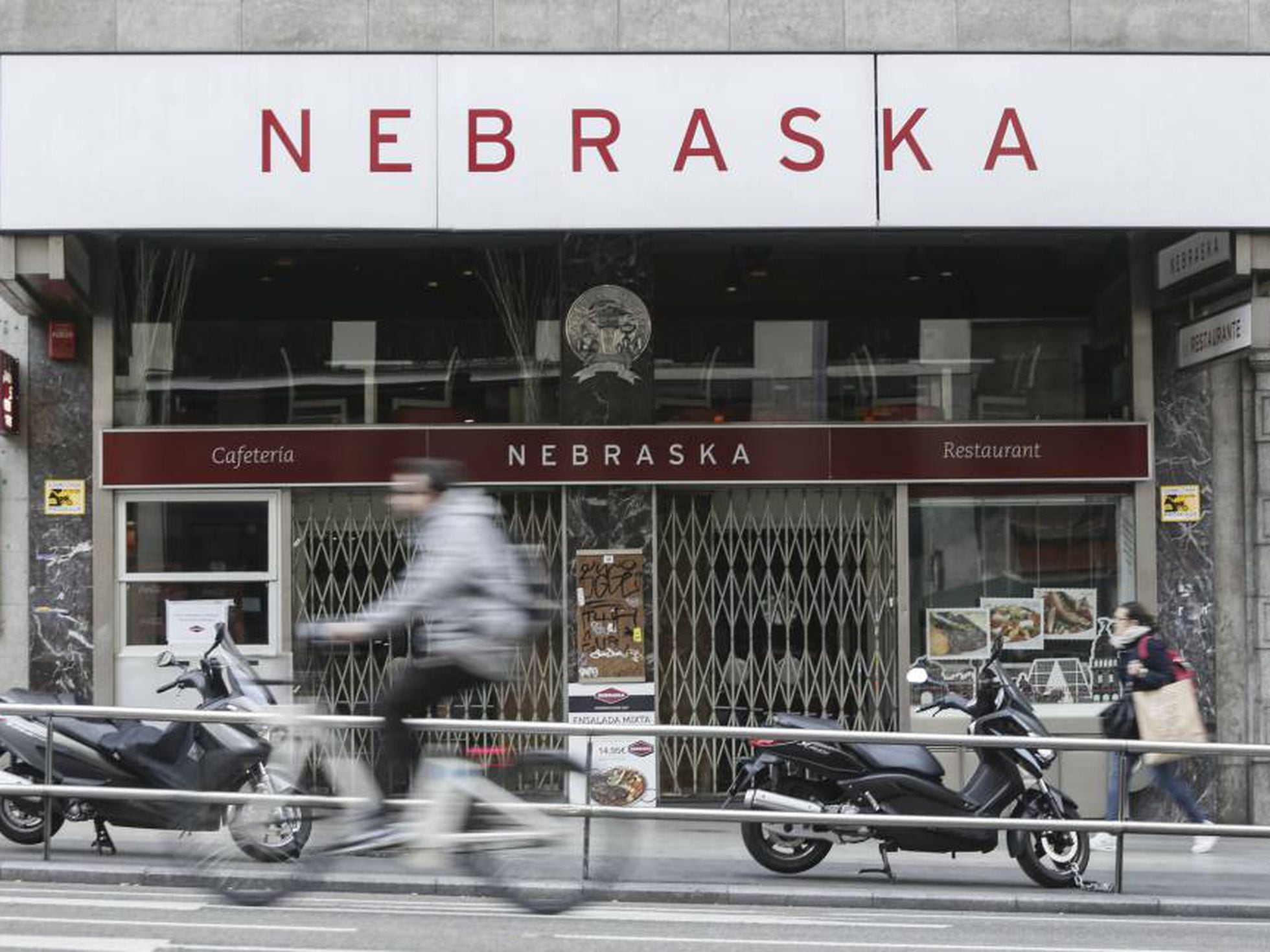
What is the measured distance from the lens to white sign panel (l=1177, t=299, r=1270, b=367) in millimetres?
12391

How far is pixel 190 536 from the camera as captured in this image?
13961 millimetres

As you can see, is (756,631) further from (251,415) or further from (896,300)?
(251,415)

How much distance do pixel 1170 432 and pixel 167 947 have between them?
9.60 m

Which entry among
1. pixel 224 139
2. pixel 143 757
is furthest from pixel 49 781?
pixel 224 139

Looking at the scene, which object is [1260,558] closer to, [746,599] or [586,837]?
[746,599]

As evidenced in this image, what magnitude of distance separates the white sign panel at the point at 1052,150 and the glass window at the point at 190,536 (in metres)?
5.60

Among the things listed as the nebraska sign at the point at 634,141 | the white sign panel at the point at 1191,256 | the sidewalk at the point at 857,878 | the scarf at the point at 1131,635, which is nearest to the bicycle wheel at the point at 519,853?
the sidewalk at the point at 857,878

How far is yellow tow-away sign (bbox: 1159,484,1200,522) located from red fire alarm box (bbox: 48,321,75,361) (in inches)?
352

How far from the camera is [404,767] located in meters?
7.09

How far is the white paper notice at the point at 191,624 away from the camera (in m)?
13.9

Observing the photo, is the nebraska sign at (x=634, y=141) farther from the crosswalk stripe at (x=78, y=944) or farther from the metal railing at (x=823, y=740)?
the crosswalk stripe at (x=78, y=944)

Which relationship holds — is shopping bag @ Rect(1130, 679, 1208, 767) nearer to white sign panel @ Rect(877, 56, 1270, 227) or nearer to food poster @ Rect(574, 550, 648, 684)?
white sign panel @ Rect(877, 56, 1270, 227)

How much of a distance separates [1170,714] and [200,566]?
24.9 ft

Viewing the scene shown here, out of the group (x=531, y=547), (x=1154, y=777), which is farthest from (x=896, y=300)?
(x=1154, y=777)
